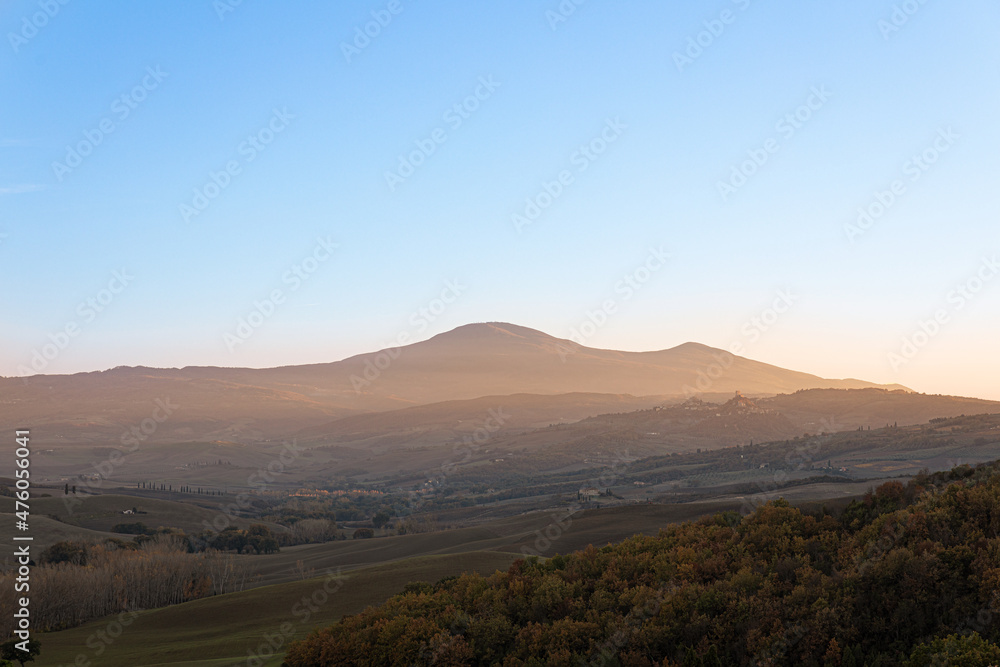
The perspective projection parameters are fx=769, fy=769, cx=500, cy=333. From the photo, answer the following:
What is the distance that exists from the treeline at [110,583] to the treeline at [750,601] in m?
26.6

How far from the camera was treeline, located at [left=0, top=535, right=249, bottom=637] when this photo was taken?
3984cm

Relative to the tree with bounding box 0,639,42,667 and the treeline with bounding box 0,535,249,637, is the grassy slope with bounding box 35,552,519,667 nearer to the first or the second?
the treeline with bounding box 0,535,249,637

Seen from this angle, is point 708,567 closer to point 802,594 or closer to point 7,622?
point 802,594

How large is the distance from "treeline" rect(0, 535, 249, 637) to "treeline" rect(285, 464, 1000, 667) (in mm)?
26577

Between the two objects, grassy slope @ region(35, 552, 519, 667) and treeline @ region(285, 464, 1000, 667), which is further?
grassy slope @ region(35, 552, 519, 667)

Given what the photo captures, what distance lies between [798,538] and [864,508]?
3.02m

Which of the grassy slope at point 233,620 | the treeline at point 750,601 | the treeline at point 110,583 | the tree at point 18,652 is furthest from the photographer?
the treeline at point 110,583

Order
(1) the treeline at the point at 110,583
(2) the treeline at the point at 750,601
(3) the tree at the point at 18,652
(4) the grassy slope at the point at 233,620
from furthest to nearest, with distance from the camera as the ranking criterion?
(1) the treeline at the point at 110,583 < (4) the grassy slope at the point at 233,620 < (3) the tree at the point at 18,652 < (2) the treeline at the point at 750,601

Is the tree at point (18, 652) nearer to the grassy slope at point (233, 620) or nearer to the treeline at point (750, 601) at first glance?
the grassy slope at point (233, 620)

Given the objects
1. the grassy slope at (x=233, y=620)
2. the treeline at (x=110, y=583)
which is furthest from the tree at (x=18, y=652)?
the treeline at (x=110, y=583)

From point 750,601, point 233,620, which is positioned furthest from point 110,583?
point 750,601

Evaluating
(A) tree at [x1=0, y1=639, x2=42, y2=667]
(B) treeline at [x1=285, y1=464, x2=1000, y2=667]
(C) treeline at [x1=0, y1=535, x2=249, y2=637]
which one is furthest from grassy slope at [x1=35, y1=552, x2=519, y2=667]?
(B) treeline at [x1=285, y1=464, x2=1000, y2=667]

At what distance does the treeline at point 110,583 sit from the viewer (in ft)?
131

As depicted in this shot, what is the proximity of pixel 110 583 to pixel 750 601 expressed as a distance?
1607 inches
